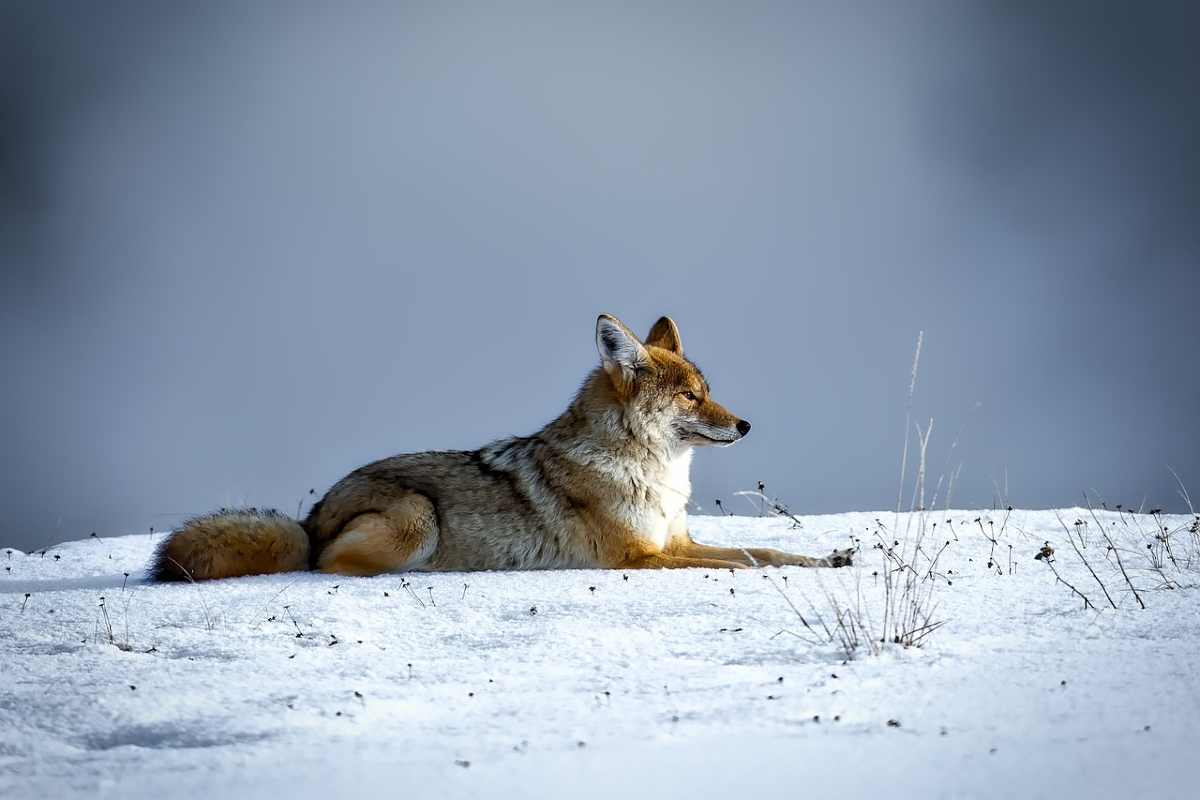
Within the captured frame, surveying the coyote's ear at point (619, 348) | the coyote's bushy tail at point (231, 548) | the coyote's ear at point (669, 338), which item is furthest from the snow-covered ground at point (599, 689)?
the coyote's ear at point (669, 338)

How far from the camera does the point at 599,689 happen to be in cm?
465

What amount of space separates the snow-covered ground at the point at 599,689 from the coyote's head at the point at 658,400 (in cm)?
137

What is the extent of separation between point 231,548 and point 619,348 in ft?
11.7

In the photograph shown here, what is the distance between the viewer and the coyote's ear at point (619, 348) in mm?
8609

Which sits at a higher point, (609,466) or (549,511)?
(609,466)

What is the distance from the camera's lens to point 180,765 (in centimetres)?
379

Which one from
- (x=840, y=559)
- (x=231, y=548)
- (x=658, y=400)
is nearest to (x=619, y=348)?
(x=658, y=400)

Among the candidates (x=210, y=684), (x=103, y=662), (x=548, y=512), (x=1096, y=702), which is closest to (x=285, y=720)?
(x=210, y=684)

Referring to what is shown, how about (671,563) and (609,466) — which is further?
(609,466)

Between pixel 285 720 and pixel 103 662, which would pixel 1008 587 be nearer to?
pixel 285 720

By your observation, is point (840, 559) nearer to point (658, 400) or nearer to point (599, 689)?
point (658, 400)

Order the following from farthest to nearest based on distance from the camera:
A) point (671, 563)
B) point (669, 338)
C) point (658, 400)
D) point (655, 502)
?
point (669, 338) < point (658, 400) < point (655, 502) < point (671, 563)

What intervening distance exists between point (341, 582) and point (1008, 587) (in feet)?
15.5

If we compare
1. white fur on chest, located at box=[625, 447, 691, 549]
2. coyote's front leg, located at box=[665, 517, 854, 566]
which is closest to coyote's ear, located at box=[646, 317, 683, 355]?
white fur on chest, located at box=[625, 447, 691, 549]
